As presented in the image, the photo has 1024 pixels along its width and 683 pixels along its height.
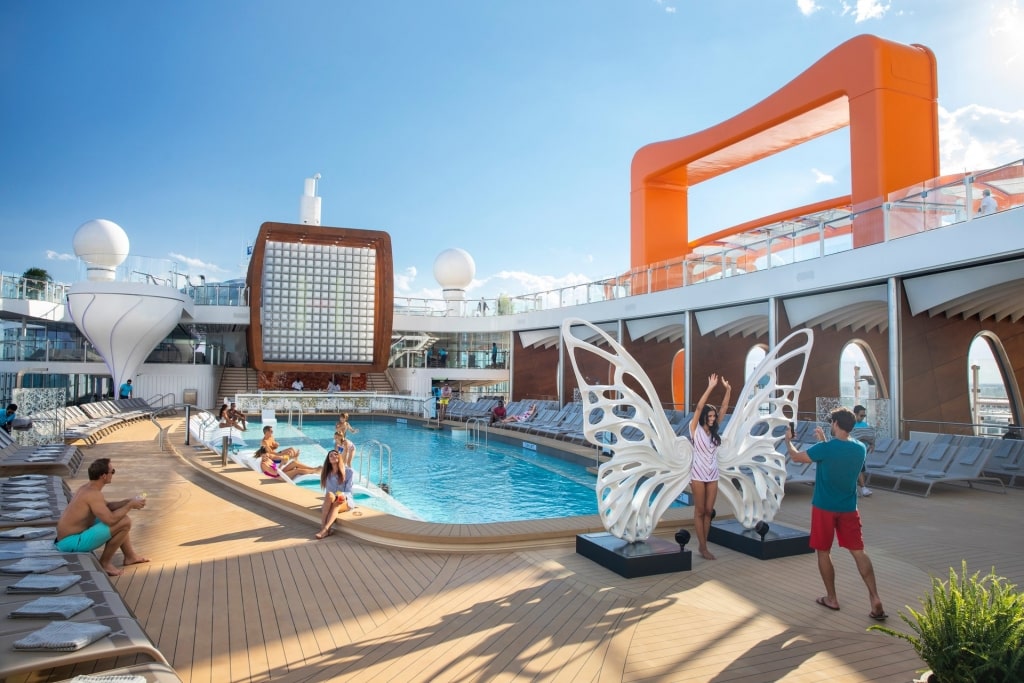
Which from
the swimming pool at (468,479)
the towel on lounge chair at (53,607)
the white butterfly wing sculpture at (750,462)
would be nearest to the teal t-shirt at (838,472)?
the white butterfly wing sculpture at (750,462)

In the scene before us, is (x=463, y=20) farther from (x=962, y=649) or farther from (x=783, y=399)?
(x=962, y=649)

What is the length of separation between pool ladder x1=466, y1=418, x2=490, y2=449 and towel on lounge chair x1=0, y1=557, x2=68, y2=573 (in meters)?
11.1

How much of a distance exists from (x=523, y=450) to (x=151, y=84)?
50.6 feet

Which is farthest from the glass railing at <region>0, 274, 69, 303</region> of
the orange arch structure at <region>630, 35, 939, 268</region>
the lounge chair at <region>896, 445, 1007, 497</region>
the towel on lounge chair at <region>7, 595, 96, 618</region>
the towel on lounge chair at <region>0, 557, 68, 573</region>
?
the lounge chair at <region>896, 445, 1007, 497</region>

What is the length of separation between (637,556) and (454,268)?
2534cm

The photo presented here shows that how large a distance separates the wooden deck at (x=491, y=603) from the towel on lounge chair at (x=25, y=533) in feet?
2.05

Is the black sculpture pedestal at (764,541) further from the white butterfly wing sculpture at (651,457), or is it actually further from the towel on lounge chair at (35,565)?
the towel on lounge chair at (35,565)

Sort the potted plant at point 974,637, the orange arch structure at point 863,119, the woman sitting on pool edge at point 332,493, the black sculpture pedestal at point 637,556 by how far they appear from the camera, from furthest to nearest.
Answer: the orange arch structure at point 863,119
the woman sitting on pool edge at point 332,493
the black sculpture pedestal at point 637,556
the potted plant at point 974,637

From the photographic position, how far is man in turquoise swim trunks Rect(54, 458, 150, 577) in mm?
3975

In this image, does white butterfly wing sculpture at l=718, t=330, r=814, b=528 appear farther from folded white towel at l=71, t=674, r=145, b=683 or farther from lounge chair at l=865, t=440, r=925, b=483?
folded white towel at l=71, t=674, r=145, b=683

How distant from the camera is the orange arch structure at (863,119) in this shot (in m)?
13.0

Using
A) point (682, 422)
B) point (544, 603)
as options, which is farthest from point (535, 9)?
point (544, 603)

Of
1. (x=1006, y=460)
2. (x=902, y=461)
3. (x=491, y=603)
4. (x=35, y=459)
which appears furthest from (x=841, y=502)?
(x=35, y=459)

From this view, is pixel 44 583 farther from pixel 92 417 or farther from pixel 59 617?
Answer: pixel 92 417
